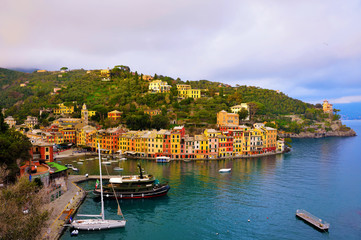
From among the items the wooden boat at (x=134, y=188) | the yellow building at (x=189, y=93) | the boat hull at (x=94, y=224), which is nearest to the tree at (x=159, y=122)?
the yellow building at (x=189, y=93)

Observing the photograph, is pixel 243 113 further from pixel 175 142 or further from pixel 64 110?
pixel 64 110

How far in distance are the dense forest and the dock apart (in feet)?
167

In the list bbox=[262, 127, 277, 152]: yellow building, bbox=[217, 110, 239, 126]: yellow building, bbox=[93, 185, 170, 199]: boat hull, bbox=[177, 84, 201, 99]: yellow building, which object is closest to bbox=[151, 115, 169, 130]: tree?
bbox=[217, 110, 239, 126]: yellow building

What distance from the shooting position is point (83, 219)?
28.0m

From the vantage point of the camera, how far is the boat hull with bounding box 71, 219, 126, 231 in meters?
25.7

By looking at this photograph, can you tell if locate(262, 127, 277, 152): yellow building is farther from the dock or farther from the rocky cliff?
the dock

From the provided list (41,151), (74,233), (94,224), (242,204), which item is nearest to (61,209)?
(74,233)

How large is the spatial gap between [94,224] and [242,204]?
700 inches

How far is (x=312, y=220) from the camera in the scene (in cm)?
2809

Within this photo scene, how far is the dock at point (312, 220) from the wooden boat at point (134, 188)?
16.8m

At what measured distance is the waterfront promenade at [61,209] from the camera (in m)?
23.3

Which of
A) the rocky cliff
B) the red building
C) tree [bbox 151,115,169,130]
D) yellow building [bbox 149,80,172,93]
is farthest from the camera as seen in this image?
the rocky cliff

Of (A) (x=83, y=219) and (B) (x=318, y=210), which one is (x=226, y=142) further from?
(A) (x=83, y=219)

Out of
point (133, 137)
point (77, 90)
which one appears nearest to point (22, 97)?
point (77, 90)
